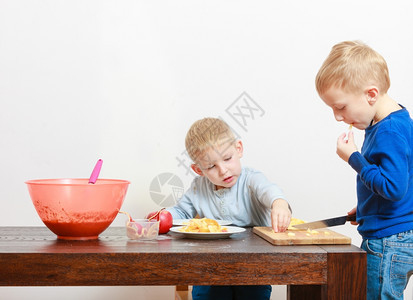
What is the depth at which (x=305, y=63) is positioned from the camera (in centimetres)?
223

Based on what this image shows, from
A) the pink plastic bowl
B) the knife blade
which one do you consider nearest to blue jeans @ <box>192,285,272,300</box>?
the knife blade

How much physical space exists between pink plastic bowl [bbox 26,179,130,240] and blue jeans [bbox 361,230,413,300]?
2.26ft

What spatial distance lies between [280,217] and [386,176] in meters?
0.28

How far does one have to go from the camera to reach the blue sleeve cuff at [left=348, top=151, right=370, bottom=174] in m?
1.28

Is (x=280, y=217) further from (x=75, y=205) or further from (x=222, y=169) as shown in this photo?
(x=75, y=205)

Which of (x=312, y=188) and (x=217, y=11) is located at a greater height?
(x=217, y=11)

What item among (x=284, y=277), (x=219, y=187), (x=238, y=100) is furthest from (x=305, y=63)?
(x=284, y=277)

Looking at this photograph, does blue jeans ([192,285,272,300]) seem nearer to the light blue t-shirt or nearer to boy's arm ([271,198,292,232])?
the light blue t-shirt

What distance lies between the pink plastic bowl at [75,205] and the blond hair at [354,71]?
62 centimetres

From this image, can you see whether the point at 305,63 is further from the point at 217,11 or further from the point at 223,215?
the point at 223,215

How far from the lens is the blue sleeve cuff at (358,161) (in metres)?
1.28

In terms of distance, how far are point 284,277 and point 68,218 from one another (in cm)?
52

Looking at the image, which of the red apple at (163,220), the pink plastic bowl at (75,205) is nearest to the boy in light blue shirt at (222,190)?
the red apple at (163,220)

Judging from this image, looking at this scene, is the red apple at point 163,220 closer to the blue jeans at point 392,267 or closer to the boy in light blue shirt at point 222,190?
the boy in light blue shirt at point 222,190
